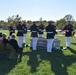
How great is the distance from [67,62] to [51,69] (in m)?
1.64

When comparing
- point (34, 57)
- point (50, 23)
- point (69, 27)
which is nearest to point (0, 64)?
point (34, 57)

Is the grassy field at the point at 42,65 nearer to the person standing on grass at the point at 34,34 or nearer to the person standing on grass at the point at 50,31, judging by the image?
the person standing on grass at the point at 50,31

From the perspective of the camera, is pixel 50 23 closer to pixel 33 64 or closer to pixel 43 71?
pixel 33 64

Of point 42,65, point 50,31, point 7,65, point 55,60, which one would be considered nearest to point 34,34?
point 50,31

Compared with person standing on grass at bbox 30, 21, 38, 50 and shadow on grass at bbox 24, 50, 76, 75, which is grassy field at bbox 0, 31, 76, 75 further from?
person standing on grass at bbox 30, 21, 38, 50

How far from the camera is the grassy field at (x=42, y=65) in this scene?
10.9 m

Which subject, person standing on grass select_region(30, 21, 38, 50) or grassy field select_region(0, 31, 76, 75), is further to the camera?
person standing on grass select_region(30, 21, 38, 50)

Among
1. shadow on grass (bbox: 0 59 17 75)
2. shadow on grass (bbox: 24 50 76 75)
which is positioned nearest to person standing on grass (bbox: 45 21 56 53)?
shadow on grass (bbox: 24 50 76 75)

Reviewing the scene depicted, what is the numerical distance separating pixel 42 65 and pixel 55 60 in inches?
51.0

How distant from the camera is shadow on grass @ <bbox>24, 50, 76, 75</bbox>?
1138cm

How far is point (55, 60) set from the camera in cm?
1320

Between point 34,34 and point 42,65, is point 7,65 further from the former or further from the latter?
point 34,34

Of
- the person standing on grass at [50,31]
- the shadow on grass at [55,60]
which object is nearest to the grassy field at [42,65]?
the shadow on grass at [55,60]

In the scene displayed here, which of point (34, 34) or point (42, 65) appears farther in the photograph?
point (34, 34)
